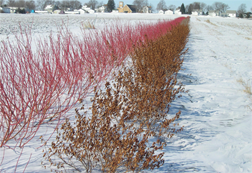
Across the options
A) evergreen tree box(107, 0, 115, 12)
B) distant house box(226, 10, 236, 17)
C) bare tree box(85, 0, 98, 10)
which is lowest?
distant house box(226, 10, 236, 17)

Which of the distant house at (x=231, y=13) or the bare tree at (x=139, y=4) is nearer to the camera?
the bare tree at (x=139, y=4)

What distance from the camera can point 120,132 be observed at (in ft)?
7.73

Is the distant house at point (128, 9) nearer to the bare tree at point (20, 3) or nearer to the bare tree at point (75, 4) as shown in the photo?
the bare tree at point (75, 4)

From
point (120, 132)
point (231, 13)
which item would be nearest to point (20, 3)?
point (120, 132)

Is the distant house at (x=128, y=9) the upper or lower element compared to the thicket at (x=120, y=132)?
upper

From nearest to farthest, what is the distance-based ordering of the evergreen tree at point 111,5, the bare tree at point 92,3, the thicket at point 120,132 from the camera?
the thicket at point 120,132 < the evergreen tree at point 111,5 < the bare tree at point 92,3

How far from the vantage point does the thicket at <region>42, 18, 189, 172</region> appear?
60.6 inches

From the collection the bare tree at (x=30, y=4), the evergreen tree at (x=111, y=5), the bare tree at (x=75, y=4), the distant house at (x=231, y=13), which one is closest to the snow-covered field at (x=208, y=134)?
the bare tree at (x=30, y=4)

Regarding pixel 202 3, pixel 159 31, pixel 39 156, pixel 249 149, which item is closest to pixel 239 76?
pixel 249 149

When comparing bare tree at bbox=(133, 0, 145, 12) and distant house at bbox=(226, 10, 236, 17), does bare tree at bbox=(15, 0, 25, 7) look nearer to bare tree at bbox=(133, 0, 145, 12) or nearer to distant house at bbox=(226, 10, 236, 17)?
bare tree at bbox=(133, 0, 145, 12)

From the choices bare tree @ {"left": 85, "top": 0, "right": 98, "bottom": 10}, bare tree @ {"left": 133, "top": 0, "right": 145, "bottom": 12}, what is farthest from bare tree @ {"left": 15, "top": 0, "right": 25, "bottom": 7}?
bare tree @ {"left": 133, "top": 0, "right": 145, "bottom": 12}

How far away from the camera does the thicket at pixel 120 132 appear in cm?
154

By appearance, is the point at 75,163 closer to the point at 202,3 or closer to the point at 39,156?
the point at 39,156

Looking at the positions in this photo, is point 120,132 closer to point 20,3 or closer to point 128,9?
point 20,3
